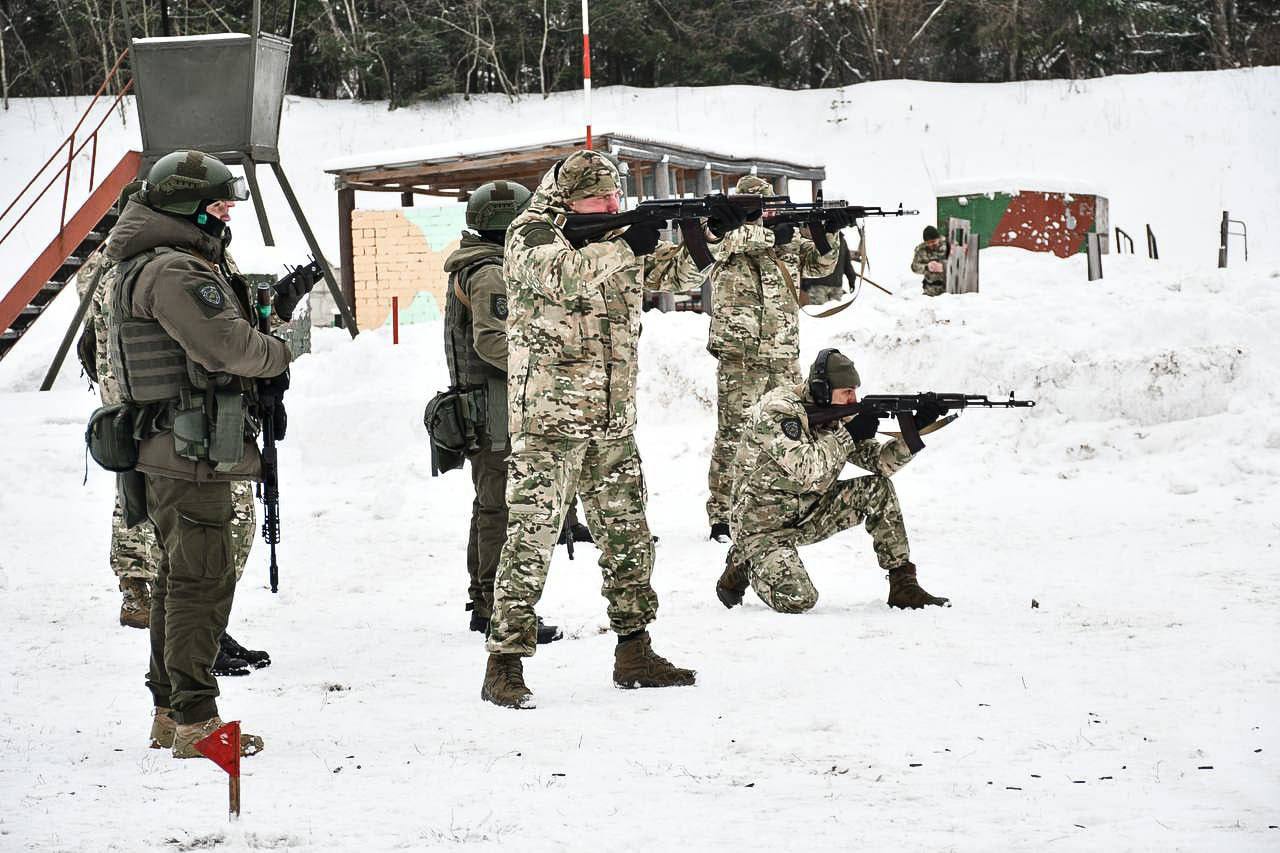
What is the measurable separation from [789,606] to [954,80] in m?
33.2

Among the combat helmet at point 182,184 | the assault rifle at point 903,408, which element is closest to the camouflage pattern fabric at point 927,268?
the assault rifle at point 903,408

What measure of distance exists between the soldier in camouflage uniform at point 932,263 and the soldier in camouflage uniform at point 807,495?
335 inches

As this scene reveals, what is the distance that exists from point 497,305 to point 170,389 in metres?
1.78

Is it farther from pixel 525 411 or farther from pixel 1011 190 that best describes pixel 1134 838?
pixel 1011 190

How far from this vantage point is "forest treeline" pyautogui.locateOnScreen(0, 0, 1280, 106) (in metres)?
32.8

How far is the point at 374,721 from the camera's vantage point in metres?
4.62

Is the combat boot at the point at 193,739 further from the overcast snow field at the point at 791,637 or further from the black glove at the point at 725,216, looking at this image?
the black glove at the point at 725,216

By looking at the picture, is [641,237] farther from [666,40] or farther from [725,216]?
[666,40]

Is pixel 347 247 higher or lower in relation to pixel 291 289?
lower

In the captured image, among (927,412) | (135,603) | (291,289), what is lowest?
(135,603)

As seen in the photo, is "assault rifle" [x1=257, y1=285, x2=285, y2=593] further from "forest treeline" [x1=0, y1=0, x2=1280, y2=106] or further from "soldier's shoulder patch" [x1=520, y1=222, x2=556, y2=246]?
"forest treeline" [x1=0, y1=0, x2=1280, y2=106]

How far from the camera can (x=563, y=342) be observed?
4785 mm

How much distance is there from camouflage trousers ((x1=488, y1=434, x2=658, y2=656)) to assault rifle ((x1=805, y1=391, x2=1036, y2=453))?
1650 millimetres

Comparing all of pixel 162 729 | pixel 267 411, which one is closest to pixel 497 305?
pixel 267 411
